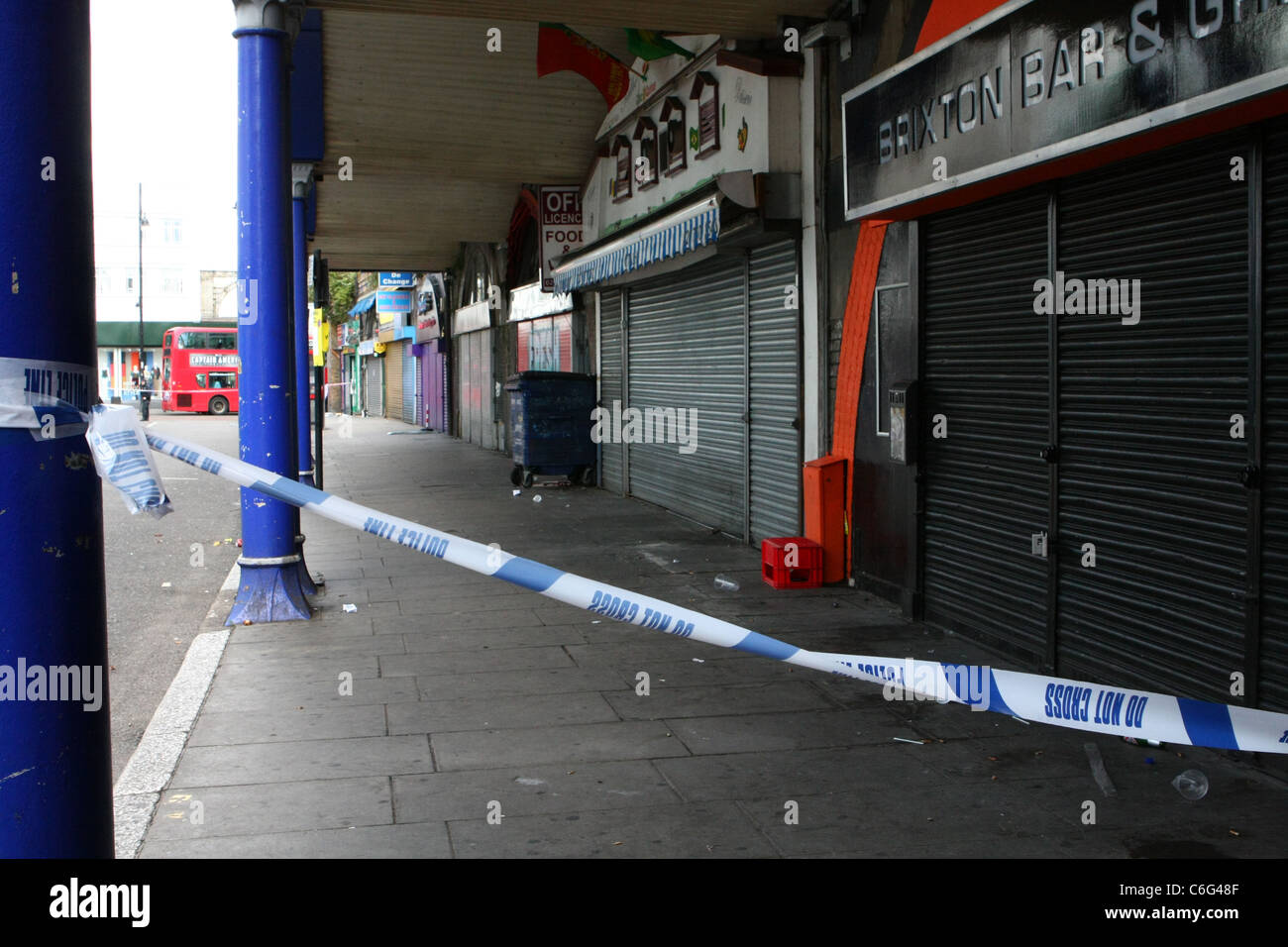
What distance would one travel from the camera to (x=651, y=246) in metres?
11.9

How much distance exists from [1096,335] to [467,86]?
956cm

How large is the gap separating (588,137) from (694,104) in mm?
3900

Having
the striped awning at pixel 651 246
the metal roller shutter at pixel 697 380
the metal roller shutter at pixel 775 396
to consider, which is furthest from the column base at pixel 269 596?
the metal roller shutter at pixel 697 380

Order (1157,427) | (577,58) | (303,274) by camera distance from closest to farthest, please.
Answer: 1. (1157,427)
2. (303,274)
3. (577,58)

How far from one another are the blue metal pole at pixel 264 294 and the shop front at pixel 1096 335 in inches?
153

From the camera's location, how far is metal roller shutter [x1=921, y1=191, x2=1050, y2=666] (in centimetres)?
667

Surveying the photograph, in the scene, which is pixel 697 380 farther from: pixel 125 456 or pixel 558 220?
pixel 125 456

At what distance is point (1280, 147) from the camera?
4.86 metres

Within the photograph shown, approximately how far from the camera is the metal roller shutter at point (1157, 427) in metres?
5.20

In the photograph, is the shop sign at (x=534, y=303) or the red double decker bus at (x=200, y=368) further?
the red double decker bus at (x=200, y=368)

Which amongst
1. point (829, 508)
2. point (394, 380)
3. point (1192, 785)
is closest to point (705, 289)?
point (829, 508)

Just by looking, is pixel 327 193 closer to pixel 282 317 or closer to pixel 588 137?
pixel 588 137

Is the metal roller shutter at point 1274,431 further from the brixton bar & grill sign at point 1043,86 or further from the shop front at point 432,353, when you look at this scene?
the shop front at point 432,353

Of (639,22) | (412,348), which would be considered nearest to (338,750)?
(639,22)
